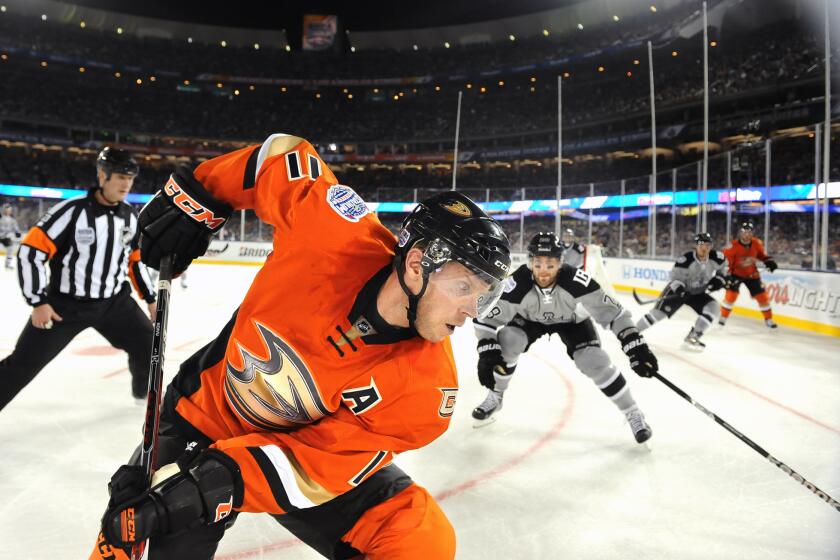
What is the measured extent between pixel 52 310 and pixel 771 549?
11.3ft

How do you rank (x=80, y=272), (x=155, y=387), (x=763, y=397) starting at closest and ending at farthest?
(x=155, y=387), (x=80, y=272), (x=763, y=397)

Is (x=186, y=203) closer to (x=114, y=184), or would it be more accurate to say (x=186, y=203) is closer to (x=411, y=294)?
(x=411, y=294)

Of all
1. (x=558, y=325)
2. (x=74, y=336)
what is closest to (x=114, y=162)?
(x=74, y=336)

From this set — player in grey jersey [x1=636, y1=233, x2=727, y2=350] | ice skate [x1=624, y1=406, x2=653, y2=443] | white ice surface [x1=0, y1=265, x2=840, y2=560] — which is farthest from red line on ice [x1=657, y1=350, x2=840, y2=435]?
ice skate [x1=624, y1=406, x2=653, y2=443]

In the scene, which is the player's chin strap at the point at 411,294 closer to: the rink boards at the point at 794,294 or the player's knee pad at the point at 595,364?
the player's knee pad at the point at 595,364

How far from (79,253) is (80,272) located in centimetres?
10

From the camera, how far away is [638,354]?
293 centimetres

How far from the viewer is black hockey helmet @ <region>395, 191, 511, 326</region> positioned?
118cm

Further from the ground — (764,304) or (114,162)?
(114,162)

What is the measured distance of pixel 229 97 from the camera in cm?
3212

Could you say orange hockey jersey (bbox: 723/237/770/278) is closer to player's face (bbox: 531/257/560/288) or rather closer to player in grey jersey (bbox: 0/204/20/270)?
player's face (bbox: 531/257/560/288)

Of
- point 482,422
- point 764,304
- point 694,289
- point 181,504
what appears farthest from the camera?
point 764,304

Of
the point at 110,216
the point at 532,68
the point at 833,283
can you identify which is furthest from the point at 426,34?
the point at 110,216

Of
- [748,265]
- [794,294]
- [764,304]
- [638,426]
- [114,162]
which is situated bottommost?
[638,426]
